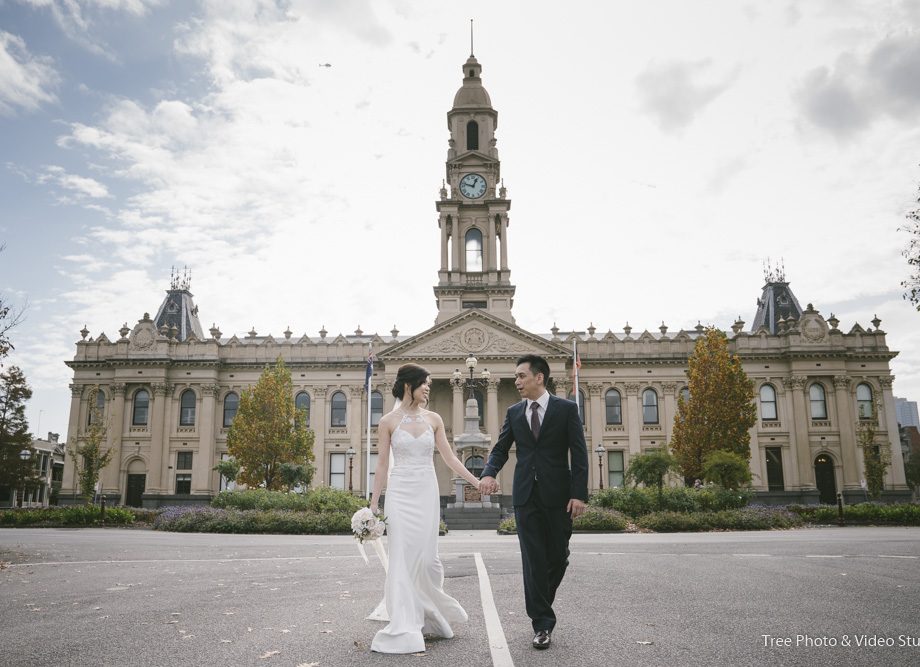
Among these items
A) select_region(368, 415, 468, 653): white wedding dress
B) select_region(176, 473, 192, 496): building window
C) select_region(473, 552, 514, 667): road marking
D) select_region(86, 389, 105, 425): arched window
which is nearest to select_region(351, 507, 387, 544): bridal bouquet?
select_region(368, 415, 468, 653): white wedding dress

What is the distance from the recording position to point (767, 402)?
50.0 m

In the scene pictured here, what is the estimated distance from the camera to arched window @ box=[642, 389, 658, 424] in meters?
50.0

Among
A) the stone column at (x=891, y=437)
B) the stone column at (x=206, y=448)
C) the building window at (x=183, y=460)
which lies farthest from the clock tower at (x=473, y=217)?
the stone column at (x=891, y=437)

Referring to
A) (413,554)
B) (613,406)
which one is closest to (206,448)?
(613,406)

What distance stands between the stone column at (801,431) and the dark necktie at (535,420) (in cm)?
4770

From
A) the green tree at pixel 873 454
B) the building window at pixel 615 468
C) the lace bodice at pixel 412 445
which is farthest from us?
the building window at pixel 615 468

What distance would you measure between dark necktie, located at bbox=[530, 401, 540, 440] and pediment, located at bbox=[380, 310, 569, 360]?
40512 millimetres

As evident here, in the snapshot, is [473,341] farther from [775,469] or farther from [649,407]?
[775,469]

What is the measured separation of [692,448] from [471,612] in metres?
34.9

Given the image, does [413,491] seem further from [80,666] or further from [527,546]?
[80,666]

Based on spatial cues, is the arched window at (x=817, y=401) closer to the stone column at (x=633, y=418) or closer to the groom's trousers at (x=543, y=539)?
the stone column at (x=633, y=418)

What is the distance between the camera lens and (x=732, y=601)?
7957mm

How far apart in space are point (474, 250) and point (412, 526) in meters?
49.3

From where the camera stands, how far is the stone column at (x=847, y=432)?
47688 mm
